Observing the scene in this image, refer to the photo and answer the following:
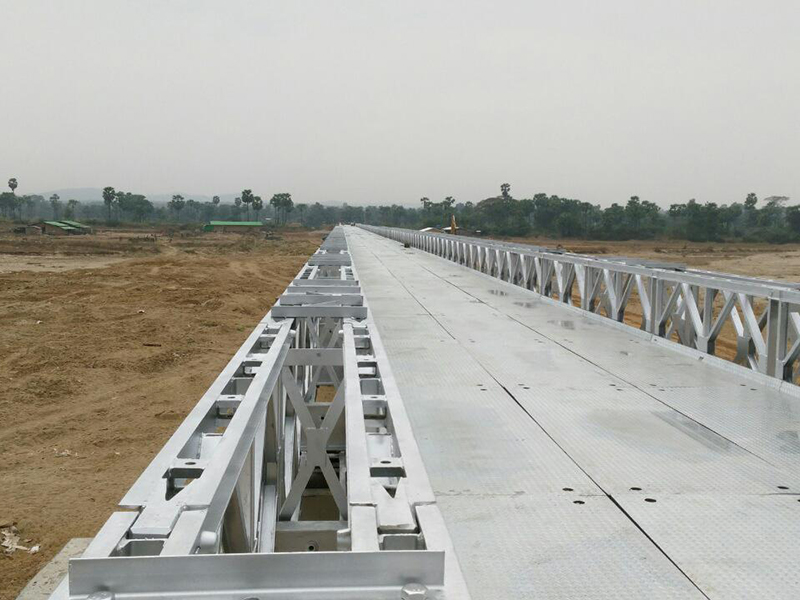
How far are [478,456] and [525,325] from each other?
707 centimetres

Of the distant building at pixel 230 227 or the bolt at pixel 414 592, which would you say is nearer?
the bolt at pixel 414 592

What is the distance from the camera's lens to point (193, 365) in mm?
17500

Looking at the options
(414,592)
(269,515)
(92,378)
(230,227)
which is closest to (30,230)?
(230,227)

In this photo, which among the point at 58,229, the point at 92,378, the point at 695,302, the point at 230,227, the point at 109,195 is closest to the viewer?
the point at 695,302

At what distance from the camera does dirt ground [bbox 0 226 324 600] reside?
29.9 feet

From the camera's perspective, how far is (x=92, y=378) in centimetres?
1602

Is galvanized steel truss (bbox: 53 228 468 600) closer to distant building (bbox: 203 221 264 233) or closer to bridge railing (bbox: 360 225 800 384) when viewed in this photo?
bridge railing (bbox: 360 225 800 384)

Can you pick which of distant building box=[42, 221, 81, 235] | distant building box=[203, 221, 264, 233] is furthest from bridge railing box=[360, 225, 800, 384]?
distant building box=[203, 221, 264, 233]

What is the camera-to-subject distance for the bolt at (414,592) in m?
2.36

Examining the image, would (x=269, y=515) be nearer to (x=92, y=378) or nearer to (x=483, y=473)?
(x=483, y=473)

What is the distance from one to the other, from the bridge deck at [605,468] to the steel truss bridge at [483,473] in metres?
0.02

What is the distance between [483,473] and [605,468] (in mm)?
791

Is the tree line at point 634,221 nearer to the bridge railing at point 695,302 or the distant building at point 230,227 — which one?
the distant building at point 230,227

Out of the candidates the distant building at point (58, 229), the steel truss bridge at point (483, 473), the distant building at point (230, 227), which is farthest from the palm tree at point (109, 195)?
the steel truss bridge at point (483, 473)
